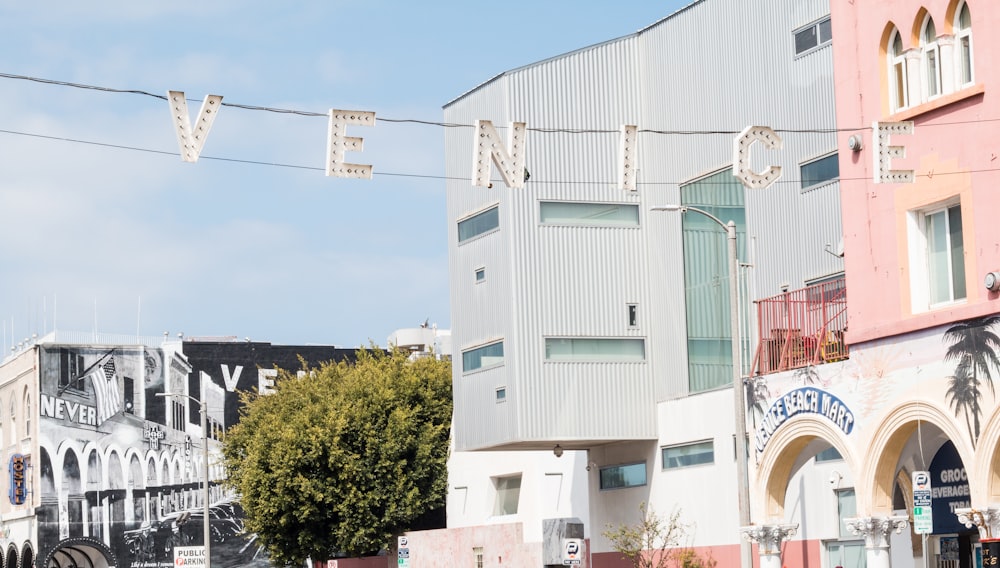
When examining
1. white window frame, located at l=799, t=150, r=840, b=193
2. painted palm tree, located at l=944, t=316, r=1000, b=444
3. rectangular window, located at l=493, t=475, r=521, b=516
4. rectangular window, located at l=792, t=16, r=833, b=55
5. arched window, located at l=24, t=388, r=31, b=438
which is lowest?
rectangular window, located at l=493, t=475, r=521, b=516

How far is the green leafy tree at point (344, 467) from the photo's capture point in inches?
2146

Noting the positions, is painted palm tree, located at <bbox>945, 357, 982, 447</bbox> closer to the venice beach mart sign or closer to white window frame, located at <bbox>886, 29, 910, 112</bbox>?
the venice beach mart sign

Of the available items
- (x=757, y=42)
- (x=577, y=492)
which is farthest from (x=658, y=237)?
(x=577, y=492)

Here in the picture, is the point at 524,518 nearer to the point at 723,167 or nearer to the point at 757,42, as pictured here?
the point at 723,167

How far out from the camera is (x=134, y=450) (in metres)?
76.0

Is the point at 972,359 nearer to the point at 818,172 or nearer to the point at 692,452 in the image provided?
the point at 818,172

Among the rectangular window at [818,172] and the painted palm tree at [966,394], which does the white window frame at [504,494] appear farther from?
the painted palm tree at [966,394]

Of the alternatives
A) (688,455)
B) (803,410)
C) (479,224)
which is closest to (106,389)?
(479,224)

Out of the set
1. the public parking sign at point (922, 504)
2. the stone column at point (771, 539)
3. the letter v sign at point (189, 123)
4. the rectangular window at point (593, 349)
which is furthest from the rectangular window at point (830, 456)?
the letter v sign at point (189, 123)

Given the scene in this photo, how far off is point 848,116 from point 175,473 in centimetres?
5752

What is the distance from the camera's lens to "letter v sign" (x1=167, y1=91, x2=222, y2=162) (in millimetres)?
19109

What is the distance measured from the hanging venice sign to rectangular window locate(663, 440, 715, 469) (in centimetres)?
1184

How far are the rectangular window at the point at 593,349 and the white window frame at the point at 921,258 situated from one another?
18.3 metres

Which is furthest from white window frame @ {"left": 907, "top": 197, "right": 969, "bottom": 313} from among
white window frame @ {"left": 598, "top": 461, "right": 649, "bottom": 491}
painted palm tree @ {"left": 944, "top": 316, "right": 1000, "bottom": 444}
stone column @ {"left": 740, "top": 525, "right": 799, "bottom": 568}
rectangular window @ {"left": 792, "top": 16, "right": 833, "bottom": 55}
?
white window frame @ {"left": 598, "top": 461, "right": 649, "bottom": 491}
